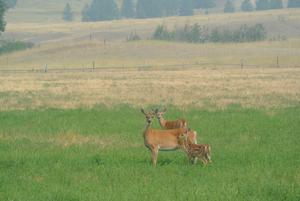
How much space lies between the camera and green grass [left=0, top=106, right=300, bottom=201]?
13.6m

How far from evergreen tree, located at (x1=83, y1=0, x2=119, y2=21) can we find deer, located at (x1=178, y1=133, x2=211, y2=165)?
→ 175246 mm

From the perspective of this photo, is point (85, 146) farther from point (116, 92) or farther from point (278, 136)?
point (116, 92)

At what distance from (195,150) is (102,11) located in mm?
180757

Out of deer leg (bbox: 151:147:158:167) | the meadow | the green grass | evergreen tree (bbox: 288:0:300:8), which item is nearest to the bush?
the meadow

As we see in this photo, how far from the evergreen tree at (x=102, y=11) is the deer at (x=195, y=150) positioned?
175246 mm

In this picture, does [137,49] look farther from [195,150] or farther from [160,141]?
[195,150]

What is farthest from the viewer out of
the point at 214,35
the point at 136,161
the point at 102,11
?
the point at 102,11

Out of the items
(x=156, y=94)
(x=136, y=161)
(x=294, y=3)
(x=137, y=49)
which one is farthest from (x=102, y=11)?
(x=136, y=161)

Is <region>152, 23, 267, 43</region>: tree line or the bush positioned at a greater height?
<region>152, 23, 267, 43</region>: tree line

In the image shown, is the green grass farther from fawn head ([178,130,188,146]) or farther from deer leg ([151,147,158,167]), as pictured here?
fawn head ([178,130,188,146])

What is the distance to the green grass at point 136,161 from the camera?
13.6 m

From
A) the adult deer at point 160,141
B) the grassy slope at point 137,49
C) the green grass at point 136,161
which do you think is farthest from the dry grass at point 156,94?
the grassy slope at point 137,49

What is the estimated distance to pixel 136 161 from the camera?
17.0m

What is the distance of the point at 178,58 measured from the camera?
88.9 m
